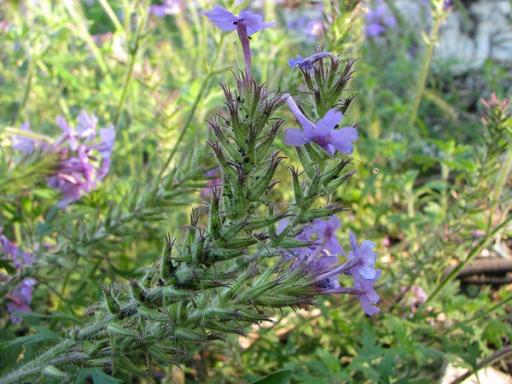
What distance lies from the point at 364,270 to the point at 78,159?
1360 millimetres

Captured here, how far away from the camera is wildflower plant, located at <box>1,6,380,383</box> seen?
124 cm

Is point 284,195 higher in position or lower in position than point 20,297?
lower

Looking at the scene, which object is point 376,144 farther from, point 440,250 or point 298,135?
point 298,135

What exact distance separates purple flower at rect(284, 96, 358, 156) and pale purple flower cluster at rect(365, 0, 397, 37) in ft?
14.5

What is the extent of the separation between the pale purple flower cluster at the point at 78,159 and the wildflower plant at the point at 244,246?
101 centimetres

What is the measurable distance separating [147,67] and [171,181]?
1.18 metres

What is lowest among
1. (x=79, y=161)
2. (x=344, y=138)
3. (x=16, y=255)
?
(x=16, y=255)

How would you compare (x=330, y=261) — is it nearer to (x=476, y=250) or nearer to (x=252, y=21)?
(x=252, y=21)

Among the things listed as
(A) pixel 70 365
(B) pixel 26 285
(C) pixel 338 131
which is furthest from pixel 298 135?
(B) pixel 26 285

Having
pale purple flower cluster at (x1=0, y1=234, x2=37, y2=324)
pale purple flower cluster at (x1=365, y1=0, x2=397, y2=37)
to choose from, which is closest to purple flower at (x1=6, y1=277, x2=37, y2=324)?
pale purple flower cluster at (x1=0, y1=234, x2=37, y2=324)

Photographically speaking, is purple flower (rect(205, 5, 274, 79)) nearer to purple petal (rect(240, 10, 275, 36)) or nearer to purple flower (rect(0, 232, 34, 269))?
purple petal (rect(240, 10, 275, 36))

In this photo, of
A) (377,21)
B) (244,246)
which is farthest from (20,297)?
(377,21)

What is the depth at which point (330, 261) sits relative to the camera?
139 cm

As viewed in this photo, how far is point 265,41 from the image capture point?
3.68 meters
